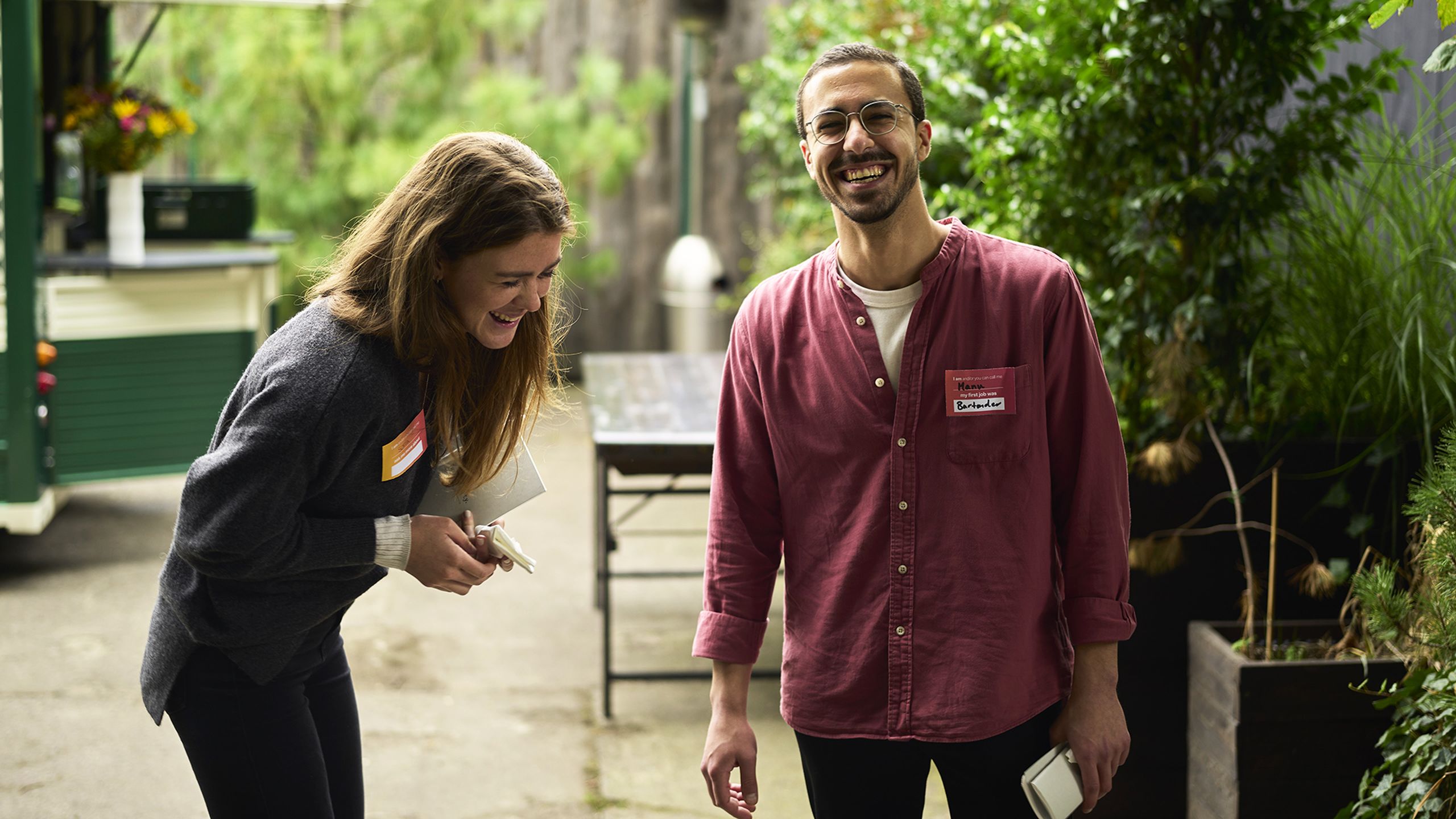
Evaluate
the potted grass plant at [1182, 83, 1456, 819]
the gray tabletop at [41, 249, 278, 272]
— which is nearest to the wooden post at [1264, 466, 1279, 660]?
the potted grass plant at [1182, 83, 1456, 819]

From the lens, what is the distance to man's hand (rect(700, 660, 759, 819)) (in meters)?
1.94

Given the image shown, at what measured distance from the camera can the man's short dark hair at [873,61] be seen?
1902 mm

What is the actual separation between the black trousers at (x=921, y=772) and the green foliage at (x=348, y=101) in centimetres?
704

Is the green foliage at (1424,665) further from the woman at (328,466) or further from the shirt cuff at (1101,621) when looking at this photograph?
the woman at (328,466)

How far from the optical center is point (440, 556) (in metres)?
1.90

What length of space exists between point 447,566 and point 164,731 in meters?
2.41

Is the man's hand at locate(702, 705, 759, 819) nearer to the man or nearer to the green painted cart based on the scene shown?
the man

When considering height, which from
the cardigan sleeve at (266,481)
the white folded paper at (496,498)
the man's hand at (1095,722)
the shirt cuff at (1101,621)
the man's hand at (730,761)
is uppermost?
the cardigan sleeve at (266,481)

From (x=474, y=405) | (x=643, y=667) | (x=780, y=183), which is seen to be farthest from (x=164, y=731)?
(x=780, y=183)

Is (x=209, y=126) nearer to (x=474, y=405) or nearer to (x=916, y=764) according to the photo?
(x=474, y=405)

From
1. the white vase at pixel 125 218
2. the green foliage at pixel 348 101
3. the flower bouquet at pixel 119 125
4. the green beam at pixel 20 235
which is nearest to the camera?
the green beam at pixel 20 235

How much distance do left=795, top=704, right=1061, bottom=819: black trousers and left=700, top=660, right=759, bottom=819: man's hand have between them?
0.31ft

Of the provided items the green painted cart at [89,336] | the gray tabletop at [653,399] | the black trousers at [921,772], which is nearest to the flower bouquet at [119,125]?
Answer: the green painted cart at [89,336]

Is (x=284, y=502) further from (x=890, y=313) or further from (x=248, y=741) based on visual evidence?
(x=890, y=313)
